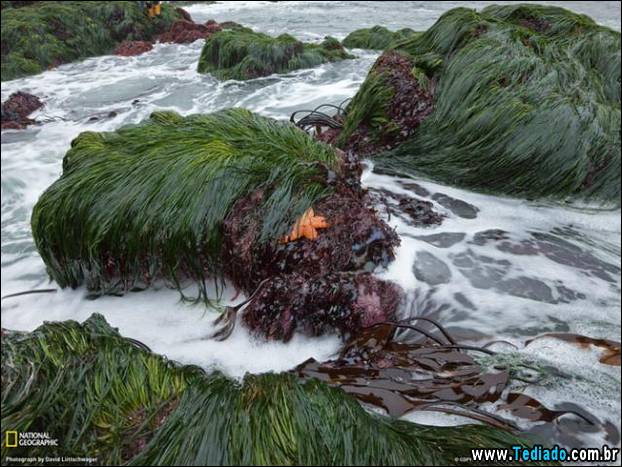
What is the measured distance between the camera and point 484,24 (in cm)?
546

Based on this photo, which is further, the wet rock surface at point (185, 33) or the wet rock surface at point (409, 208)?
the wet rock surface at point (185, 33)

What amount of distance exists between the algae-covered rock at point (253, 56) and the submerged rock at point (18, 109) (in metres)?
3.43

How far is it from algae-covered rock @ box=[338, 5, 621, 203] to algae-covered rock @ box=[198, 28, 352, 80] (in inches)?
174

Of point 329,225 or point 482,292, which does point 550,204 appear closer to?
point 482,292

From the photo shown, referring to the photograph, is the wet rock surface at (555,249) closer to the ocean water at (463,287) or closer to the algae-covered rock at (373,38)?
the ocean water at (463,287)

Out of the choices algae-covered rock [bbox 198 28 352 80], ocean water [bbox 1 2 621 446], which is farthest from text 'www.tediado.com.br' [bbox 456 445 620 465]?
algae-covered rock [bbox 198 28 352 80]

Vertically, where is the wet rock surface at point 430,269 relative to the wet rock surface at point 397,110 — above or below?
below

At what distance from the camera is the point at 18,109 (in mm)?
7672

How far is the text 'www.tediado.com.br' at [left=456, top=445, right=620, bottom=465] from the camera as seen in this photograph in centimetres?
200

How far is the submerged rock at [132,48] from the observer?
38.7 feet

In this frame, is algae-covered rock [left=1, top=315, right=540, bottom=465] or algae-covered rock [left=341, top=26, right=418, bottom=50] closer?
algae-covered rock [left=1, top=315, right=540, bottom=465]

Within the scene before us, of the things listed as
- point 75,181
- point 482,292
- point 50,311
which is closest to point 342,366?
point 482,292

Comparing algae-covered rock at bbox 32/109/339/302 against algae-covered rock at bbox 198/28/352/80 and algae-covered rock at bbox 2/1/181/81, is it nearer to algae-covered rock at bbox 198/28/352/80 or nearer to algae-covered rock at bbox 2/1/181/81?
algae-covered rock at bbox 198/28/352/80

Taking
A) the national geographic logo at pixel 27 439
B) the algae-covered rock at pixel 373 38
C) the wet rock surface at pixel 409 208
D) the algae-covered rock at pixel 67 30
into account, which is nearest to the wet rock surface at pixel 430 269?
the wet rock surface at pixel 409 208
